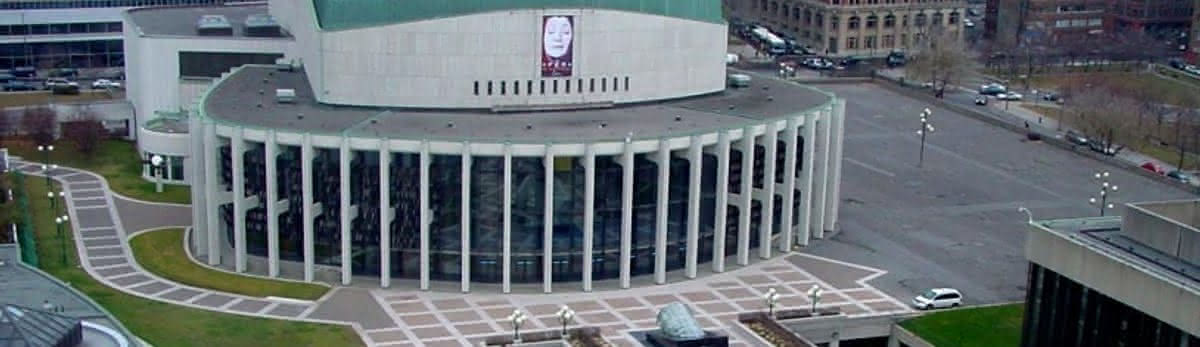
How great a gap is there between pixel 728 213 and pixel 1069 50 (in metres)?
84.7

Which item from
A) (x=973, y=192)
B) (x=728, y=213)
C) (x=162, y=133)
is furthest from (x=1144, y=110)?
(x=162, y=133)

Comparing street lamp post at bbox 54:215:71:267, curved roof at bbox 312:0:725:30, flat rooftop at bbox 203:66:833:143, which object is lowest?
street lamp post at bbox 54:215:71:267

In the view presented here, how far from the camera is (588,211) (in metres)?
75.4

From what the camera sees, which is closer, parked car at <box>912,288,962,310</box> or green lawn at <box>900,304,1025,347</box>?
green lawn at <box>900,304,1025,347</box>

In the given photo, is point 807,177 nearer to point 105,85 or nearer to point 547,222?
point 547,222

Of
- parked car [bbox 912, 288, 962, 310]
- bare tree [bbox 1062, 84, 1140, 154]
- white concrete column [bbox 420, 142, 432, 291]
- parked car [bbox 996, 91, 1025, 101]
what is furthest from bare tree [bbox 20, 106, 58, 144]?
parked car [bbox 996, 91, 1025, 101]

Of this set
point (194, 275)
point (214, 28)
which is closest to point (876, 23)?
point (214, 28)

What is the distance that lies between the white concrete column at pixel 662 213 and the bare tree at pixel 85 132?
44.6 m

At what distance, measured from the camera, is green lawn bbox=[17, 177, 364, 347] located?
68312 millimetres

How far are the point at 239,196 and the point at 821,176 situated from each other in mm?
29807

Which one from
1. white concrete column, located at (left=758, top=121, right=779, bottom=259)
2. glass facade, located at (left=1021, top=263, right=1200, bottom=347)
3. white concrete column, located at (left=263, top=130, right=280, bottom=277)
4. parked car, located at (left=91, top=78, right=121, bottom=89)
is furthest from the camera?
parked car, located at (left=91, top=78, right=121, bottom=89)

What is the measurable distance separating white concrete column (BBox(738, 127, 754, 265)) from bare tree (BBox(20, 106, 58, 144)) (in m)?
50.2

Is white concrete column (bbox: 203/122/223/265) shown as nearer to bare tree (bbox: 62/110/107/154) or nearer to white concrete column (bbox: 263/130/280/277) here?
white concrete column (bbox: 263/130/280/277)

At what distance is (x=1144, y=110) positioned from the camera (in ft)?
387
